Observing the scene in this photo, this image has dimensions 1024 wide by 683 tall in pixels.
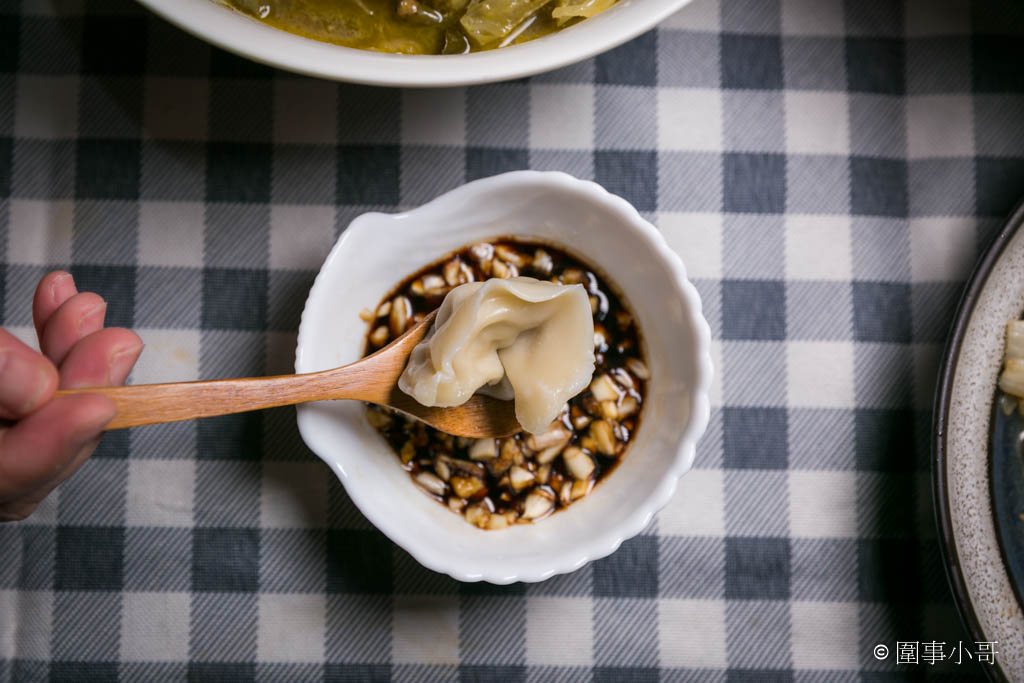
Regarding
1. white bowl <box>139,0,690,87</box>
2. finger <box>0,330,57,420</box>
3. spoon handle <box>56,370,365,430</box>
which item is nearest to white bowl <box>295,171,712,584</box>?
spoon handle <box>56,370,365,430</box>

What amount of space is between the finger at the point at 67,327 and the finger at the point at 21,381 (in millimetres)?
133

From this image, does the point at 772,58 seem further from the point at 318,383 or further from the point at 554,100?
the point at 318,383

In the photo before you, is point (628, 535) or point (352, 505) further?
point (352, 505)

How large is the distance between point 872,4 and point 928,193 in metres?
0.33

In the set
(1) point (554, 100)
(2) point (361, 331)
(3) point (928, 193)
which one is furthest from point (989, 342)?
(2) point (361, 331)

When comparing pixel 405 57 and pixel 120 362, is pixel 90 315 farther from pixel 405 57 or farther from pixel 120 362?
pixel 405 57

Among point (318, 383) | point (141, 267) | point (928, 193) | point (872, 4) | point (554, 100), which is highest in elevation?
point (872, 4)

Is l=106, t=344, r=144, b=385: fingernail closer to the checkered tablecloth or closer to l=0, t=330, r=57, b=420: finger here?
l=0, t=330, r=57, b=420: finger

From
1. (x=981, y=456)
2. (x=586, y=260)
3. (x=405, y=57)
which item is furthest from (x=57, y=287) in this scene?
(x=981, y=456)

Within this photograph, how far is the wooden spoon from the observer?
2.91ft

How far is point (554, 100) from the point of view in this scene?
120cm

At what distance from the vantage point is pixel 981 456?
1.10 m

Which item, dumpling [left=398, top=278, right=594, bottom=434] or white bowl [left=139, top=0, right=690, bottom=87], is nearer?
white bowl [left=139, top=0, right=690, bottom=87]

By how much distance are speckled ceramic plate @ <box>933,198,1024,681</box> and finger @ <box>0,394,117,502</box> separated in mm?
1114
